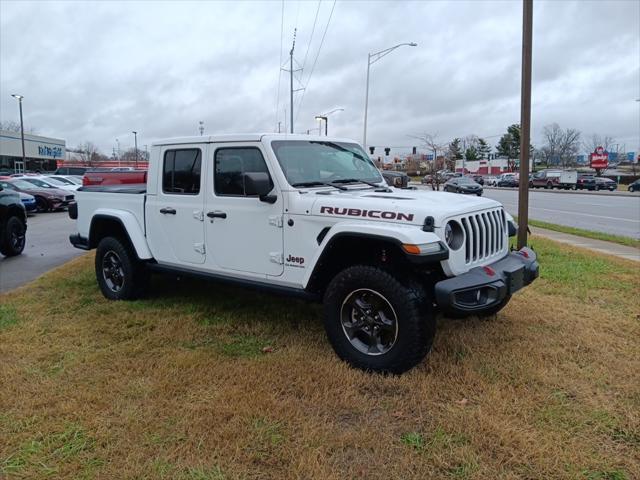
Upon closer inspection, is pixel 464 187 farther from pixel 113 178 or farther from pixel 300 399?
pixel 300 399

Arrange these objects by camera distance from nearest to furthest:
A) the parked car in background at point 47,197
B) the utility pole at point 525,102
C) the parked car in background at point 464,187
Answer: the utility pole at point 525,102
the parked car in background at point 47,197
the parked car in background at point 464,187

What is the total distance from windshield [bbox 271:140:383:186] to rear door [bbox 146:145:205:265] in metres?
0.94

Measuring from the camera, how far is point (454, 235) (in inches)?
154

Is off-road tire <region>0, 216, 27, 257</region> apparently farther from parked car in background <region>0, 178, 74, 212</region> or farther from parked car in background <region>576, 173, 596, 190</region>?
parked car in background <region>576, 173, 596, 190</region>

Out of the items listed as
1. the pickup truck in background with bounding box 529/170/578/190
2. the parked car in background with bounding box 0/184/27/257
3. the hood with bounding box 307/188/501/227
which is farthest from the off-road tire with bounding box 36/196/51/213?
the pickup truck in background with bounding box 529/170/578/190

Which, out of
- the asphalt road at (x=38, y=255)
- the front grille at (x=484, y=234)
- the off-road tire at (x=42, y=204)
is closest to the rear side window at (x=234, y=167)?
the front grille at (x=484, y=234)

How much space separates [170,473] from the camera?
2.83 m

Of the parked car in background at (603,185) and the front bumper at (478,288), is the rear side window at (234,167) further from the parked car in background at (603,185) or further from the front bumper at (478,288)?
the parked car in background at (603,185)

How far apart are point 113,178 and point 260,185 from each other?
4024mm

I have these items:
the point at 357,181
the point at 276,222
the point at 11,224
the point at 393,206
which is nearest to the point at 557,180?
the point at 11,224

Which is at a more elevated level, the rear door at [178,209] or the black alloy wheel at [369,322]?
the rear door at [178,209]

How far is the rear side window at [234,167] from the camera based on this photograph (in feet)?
15.4

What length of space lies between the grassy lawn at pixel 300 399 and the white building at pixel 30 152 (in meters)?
55.5

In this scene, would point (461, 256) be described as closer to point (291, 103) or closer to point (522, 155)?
point (522, 155)
